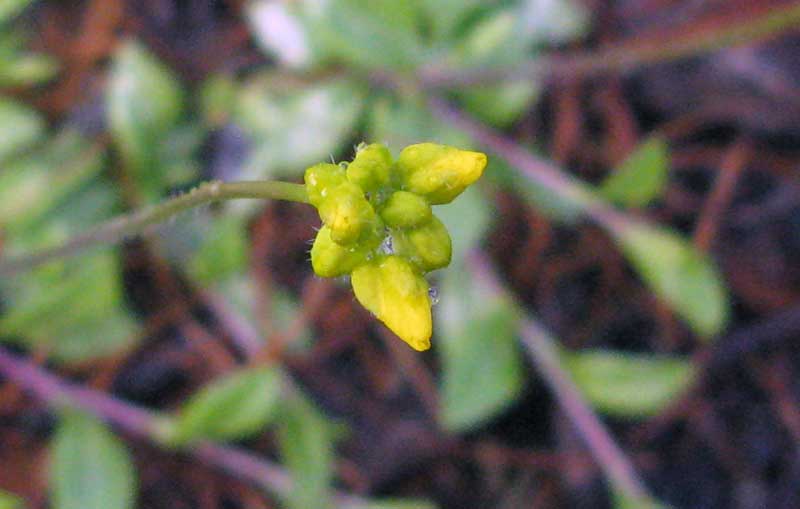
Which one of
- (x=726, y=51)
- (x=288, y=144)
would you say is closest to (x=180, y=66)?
(x=288, y=144)

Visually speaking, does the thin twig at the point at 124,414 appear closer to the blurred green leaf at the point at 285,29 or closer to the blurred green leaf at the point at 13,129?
the blurred green leaf at the point at 13,129

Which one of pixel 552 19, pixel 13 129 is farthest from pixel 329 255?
pixel 552 19

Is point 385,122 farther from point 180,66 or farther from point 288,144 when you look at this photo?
point 180,66

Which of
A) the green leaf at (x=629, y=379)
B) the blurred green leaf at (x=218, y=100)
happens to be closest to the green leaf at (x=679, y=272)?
the green leaf at (x=629, y=379)

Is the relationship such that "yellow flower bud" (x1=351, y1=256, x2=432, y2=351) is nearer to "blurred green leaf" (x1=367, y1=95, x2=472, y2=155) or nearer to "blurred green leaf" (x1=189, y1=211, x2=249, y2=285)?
"blurred green leaf" (x1=189, y1=211, x2=249, y2=285)

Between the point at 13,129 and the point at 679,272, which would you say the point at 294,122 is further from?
the point at 679,272

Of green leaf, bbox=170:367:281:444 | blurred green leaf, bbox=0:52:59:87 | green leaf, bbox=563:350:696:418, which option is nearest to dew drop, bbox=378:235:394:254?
green leaf, bbox=170:367:281:444
